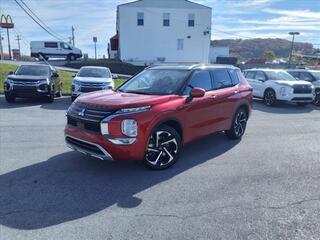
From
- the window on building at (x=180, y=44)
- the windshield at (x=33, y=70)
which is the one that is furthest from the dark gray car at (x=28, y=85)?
the window on building at (x=180, y=44)

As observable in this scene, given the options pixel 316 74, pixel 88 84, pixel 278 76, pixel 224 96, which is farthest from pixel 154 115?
pixel 316 74

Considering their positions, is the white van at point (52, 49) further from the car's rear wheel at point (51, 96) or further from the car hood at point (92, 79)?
the car hood at point (92, 79)

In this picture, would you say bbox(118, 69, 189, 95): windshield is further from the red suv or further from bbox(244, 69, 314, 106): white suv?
bbox(244, 69, 314, 106): white suv

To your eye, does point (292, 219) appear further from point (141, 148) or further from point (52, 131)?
point (52, 131)

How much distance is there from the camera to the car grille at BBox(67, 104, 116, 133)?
15.6ft

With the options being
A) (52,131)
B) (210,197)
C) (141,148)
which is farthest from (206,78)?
(52,131)

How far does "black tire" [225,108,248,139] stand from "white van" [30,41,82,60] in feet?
116

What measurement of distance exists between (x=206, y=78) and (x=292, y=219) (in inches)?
134

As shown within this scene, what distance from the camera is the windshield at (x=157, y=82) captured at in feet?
18.6

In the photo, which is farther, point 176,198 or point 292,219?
point 176,198

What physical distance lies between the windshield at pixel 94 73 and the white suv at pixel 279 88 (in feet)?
23.8

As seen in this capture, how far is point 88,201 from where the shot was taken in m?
4.11

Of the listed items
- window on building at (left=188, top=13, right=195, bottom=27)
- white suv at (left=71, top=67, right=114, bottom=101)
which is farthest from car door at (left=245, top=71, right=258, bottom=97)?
window on building at (left=188, top=13, right=195, bottom=27)

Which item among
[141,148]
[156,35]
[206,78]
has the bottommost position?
[141,148]
